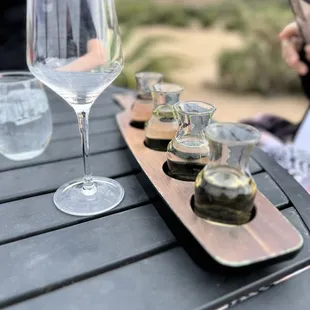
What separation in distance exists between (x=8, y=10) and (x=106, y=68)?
2.98ft

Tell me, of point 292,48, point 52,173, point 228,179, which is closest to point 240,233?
point 228,179

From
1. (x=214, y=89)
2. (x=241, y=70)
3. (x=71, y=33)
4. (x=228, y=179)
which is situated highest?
(x=71, y=33)

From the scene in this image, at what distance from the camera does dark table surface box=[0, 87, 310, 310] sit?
1.15 ft

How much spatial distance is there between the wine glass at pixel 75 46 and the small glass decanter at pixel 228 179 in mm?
133

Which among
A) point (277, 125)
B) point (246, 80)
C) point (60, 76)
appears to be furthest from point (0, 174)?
point (246, 80)

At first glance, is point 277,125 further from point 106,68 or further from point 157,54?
point 157,54

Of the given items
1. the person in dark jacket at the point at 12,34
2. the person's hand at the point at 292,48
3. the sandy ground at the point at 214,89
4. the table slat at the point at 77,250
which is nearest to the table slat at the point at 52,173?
the table slat at the point at 77,250

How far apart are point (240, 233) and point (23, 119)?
0.35m

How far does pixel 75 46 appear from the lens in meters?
0.41

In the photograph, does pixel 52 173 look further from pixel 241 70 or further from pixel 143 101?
pixel 241 70

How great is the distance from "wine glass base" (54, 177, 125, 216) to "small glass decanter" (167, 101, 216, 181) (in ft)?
0.26

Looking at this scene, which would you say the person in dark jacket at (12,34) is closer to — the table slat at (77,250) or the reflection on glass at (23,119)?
the reflection on glass at (23,119)

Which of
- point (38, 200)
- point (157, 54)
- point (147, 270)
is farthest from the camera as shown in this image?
point (157, 54)

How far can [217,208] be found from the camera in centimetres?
38
